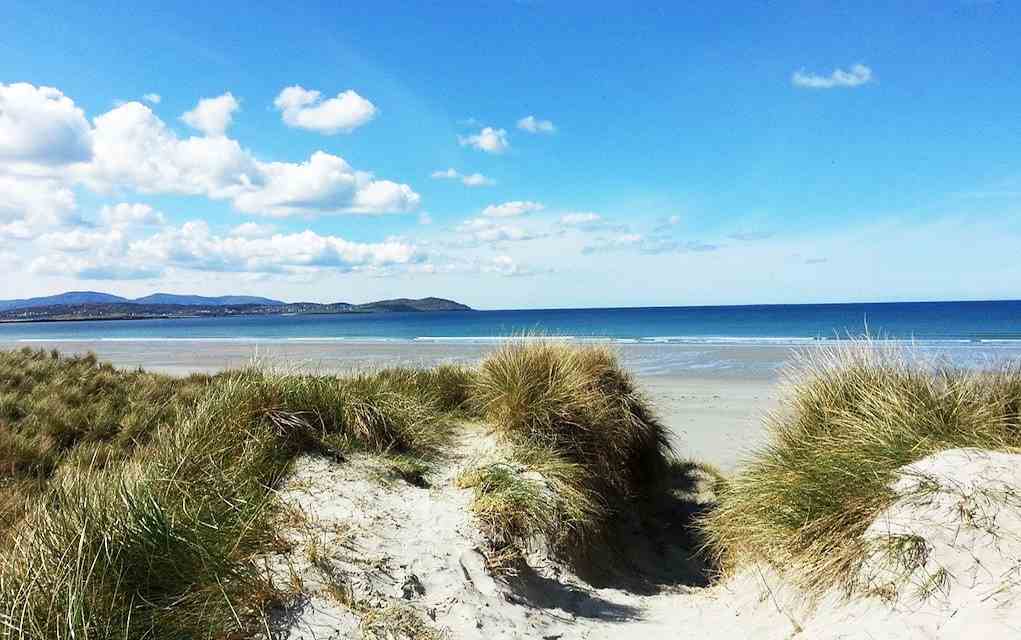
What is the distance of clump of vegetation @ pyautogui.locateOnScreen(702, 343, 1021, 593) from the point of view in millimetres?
4715

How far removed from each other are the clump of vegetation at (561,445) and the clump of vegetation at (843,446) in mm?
1503

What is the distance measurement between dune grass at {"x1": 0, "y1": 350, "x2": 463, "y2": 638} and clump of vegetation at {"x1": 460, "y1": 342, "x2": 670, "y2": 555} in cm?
98

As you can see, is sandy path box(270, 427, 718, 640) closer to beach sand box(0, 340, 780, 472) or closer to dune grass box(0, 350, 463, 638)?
dune grass box(0, 350, 463, 638)

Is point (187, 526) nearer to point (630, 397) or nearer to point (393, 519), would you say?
point (393, 519)

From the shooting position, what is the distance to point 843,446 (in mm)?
5738

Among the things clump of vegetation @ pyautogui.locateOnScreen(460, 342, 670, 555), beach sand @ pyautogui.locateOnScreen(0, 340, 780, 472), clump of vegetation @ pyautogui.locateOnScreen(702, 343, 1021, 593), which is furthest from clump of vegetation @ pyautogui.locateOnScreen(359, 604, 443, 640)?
beach sand @ pyautogui.locateOnScreen(0, 340, 780, 472)

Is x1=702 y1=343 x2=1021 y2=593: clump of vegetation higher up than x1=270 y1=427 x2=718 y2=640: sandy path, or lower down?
higher up

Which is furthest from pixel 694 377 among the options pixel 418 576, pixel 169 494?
pixel 169 494

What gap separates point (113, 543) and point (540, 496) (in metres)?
3.86

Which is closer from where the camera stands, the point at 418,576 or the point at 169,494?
the point at 169,494

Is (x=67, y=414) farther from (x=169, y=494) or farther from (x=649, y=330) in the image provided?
(x=649, y=330)

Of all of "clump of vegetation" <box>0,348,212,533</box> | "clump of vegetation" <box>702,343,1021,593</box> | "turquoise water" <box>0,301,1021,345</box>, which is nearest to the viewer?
"clump of vegetation" <box>702,343,1021,593</box>

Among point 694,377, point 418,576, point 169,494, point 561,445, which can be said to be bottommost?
point 694,377

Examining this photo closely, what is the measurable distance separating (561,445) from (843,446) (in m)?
3.12
